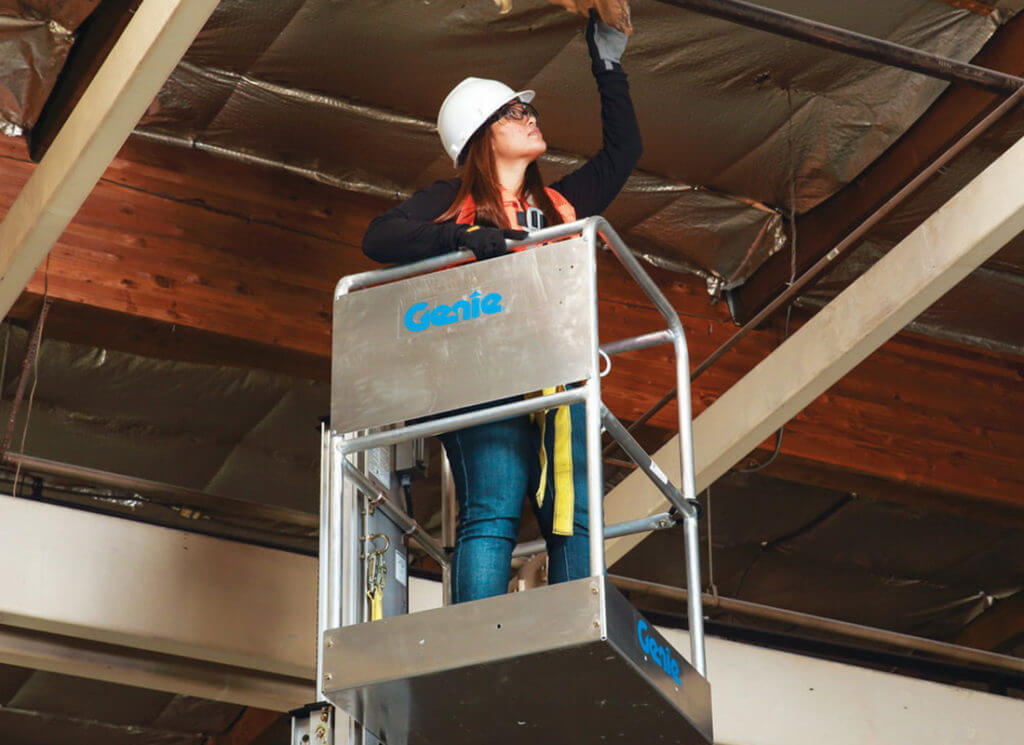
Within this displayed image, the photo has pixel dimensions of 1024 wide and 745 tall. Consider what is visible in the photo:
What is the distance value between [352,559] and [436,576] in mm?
1451

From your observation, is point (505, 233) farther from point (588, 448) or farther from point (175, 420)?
point (175, 420)

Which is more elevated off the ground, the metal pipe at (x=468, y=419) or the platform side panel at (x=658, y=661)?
the metal pipe at (x=468, y=419)

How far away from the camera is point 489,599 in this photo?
3.47 m

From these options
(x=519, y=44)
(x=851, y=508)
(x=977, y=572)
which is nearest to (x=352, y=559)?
(x=519, y=44)

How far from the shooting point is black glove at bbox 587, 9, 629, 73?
4.46m

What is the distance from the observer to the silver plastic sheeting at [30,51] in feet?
18.1

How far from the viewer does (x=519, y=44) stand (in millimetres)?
5621

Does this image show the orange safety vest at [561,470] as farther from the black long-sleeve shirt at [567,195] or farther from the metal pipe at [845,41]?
the metal pipe at [845,41]

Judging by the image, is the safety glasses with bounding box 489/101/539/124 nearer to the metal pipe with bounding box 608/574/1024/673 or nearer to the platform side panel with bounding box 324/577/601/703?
the platform side panel with bounding box 324/577/601/703

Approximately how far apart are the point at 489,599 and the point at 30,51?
3.17 meters

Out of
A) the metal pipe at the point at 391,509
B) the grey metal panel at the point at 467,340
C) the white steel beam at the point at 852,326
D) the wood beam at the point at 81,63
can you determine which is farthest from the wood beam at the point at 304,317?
the grey metal panel at the point at 467,340

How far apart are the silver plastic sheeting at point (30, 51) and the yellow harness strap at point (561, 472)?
260 cm

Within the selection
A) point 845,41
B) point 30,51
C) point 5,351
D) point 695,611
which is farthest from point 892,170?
point 5,351

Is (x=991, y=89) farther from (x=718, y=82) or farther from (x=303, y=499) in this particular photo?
(x=303, y=499)
